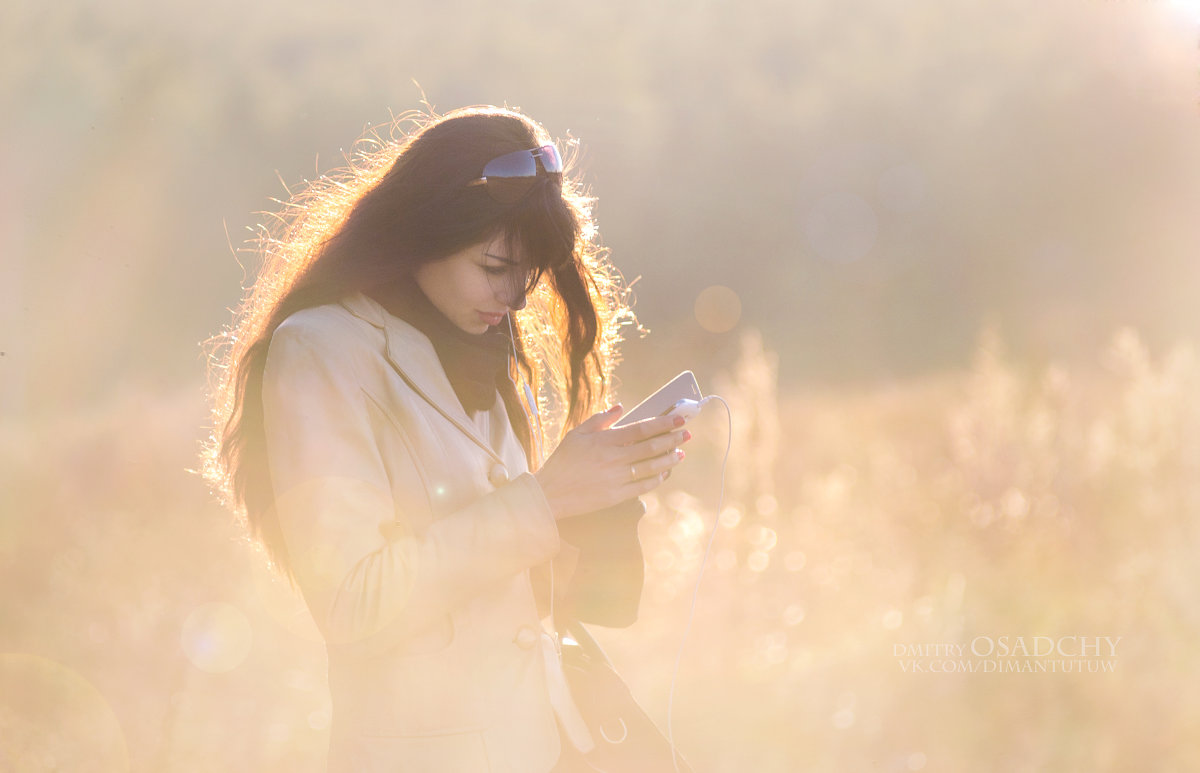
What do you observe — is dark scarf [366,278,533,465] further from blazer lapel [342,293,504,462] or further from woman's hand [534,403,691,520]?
woman's hand [534,403,691,520]

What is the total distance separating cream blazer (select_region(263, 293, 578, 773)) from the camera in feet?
3.85

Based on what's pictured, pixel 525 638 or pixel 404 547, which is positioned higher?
pixel 404 547

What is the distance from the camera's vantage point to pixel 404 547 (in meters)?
1.20

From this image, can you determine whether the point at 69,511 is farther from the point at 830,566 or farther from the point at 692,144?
the point at 692,144

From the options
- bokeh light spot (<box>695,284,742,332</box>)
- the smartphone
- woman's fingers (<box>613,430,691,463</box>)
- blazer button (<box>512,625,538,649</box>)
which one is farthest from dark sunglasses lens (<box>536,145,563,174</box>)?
bokeh light spot (<box>695,284,742,332</box>)

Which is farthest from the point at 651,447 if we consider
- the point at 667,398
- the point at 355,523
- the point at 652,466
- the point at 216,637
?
the point at 216,637

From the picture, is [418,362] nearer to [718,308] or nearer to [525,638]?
[525,638]

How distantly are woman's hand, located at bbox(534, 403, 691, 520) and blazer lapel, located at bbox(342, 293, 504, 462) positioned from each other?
7.7 inches

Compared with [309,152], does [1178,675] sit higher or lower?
lower

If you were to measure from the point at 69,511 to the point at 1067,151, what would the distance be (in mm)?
18746

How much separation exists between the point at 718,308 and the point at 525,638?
55.7 feet

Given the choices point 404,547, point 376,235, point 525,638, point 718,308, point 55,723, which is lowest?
point 55,723

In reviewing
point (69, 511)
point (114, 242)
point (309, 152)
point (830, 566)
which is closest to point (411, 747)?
point (830, 566)

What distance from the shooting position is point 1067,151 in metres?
17.3
